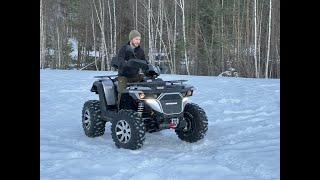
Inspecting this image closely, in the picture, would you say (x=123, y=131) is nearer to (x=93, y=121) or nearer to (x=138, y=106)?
(x=138, y=106)

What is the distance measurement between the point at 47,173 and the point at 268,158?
2.55 meters

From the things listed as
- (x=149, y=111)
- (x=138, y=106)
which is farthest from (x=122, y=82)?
(x=149, y=111)

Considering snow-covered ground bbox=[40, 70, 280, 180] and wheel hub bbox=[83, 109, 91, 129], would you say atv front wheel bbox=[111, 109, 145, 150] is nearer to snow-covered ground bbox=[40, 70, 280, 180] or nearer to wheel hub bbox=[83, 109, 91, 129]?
snow-covered ground bbox=[40, 70, 280, 180]

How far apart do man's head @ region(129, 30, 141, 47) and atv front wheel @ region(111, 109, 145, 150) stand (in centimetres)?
108

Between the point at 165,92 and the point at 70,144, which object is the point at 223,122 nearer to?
the point at 165,92

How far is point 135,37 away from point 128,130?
1.40 meters

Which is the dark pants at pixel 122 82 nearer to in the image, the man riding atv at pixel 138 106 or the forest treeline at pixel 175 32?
the man riding atv at pixel 138 106

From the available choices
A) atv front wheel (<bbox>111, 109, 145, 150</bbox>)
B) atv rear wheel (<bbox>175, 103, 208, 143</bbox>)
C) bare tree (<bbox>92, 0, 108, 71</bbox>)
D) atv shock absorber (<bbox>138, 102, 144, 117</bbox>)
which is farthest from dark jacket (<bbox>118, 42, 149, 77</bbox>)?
bare tree (<bbox>92, 0, 108, 71</bbox>)

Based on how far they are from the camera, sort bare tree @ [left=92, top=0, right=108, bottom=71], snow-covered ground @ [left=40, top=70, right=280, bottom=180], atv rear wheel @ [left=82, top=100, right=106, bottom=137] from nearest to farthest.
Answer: snow-covered ground @ [left=40, top=70, right=280, bottom=180] → atv rear wheel @ [left=82, top=100, right=106, bottom=137] → bare tree @ [left=92, top=0, right=108, bottom=71]

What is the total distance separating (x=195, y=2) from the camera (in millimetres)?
30750

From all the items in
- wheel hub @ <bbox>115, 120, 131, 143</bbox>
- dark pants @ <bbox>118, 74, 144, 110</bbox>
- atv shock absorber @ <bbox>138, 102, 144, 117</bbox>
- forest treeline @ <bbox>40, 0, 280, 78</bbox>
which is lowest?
wheel hub @ <bbox>115, 120, 131, 143</bbox>

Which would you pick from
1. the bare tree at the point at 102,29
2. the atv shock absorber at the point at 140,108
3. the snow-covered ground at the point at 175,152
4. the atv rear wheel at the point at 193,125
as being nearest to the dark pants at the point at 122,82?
the atv shock absorber at the point at 140,108

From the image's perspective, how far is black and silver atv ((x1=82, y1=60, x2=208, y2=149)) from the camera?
589 centimetres
